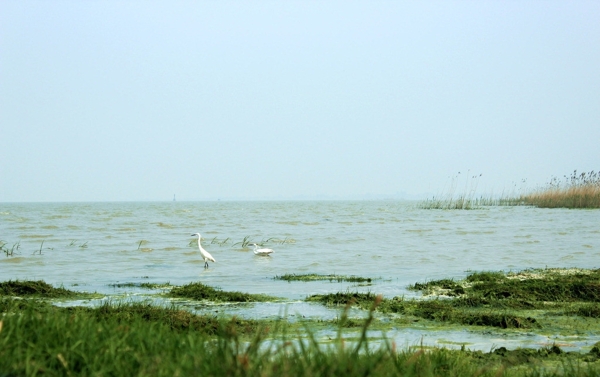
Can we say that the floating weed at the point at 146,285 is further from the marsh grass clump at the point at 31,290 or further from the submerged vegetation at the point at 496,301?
the submerged vegetation at the point at 496,301

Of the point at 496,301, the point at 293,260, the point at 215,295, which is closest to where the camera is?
the point at 496,301

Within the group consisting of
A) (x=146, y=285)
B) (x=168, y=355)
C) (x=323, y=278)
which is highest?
(x=168, y=355)

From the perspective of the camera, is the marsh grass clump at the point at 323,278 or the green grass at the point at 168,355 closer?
the green grass at the point at 168,355

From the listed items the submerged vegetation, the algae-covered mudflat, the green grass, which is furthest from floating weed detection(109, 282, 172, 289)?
the green grass

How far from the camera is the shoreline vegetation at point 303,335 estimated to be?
10.3 ft

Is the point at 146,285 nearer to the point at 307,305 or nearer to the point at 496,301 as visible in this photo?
the point at 307,305

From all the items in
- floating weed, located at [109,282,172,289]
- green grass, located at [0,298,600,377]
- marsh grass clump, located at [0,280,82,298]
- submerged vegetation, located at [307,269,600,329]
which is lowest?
floating weed, located at [109,282,172,289]

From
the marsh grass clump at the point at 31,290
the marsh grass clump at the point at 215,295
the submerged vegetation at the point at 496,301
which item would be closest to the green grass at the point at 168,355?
the submerged vegetation at the point at 496,301

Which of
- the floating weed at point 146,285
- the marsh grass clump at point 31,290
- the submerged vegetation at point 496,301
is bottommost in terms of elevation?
the floating weed at point 146,285

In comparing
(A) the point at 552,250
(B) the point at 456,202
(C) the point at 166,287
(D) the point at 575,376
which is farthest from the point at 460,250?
(B) the point at 456,202

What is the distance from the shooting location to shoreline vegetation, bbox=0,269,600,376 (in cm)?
313

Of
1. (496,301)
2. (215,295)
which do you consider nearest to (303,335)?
(215,295)

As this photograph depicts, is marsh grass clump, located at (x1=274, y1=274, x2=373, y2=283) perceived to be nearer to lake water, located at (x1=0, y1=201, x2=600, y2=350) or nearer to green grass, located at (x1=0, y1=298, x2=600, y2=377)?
lake water, located at (x1=0, y1=201, x2=600, y2=350)

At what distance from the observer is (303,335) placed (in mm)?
7258
